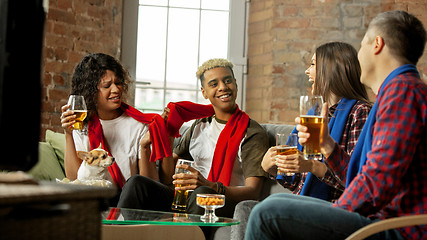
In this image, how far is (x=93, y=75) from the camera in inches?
123

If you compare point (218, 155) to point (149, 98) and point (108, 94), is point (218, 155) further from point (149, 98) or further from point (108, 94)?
point (149, 98)

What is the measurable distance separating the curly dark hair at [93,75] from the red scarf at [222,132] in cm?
38

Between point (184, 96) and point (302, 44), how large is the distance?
1207 mm

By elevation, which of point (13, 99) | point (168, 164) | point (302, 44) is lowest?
point (168, 164)

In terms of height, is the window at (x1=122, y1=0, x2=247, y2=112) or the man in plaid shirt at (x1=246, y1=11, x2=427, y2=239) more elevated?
the window at (x1=122, y1=0, x2=247, y2=112)

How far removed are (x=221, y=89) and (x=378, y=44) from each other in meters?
1.66

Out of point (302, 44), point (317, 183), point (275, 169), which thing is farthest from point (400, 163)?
point (302, 44)

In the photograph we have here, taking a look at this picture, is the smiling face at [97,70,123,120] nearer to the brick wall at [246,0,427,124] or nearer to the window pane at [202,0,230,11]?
the brick wall at [246,0,427,124]

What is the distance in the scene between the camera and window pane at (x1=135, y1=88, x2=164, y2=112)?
4.77 m

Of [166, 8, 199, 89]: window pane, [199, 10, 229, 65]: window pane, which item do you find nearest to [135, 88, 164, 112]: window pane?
[166, 8, 199, 89]: window pane

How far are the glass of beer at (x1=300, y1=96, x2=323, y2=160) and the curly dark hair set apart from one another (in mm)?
1680

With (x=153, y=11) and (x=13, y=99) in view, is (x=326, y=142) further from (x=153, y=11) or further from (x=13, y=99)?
(x=153, y=11)

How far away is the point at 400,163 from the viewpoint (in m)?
1.31

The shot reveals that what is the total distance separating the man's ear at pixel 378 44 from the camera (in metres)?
1.53
